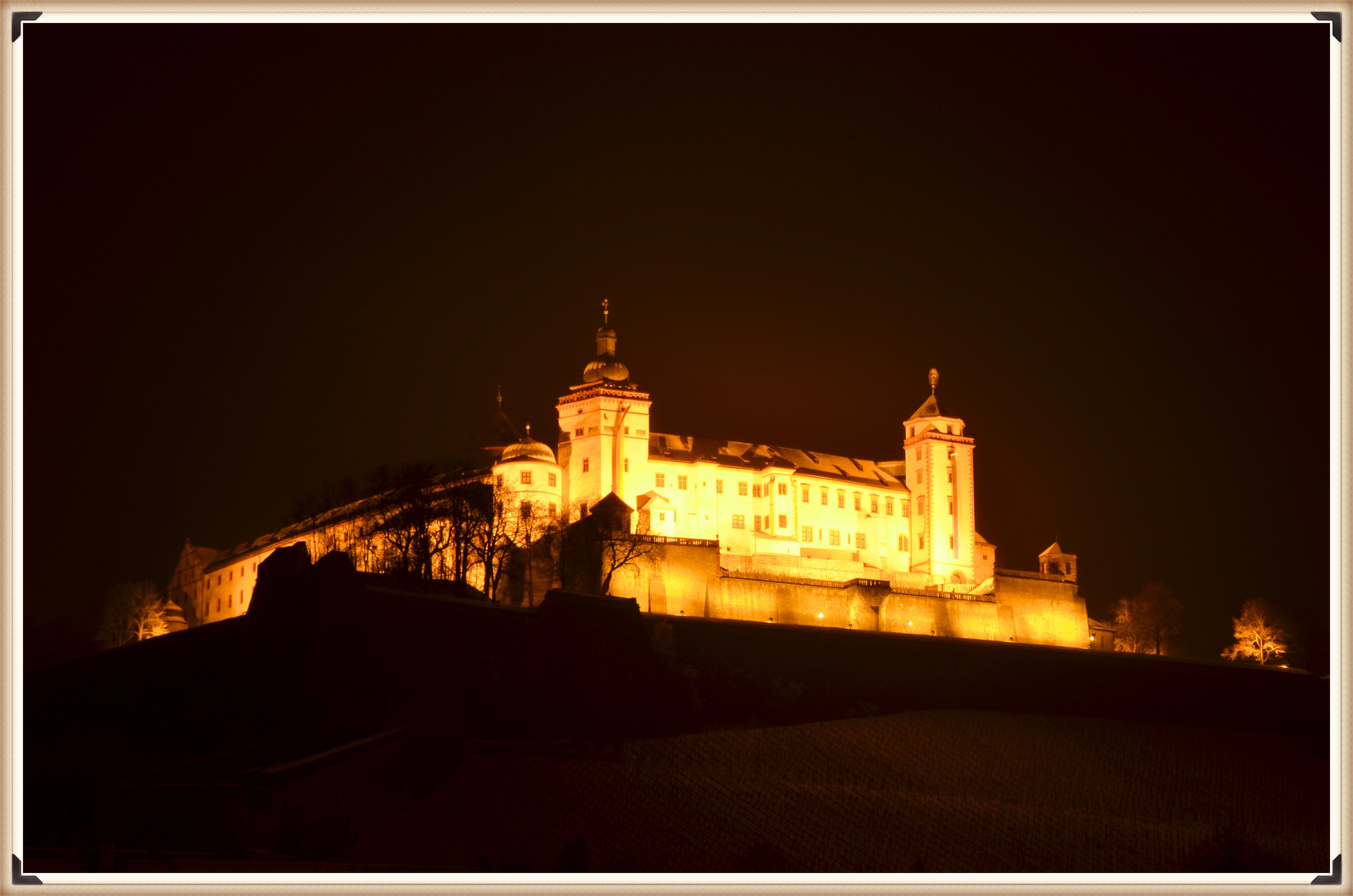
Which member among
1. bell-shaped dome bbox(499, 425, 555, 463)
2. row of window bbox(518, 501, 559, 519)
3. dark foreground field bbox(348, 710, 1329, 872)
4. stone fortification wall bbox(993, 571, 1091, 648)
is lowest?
dark foreground field bbox(348, 710, 1329, 872)

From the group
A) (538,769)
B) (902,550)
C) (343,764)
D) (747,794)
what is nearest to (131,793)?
(343,764)

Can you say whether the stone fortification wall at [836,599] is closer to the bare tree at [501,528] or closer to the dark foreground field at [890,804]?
the bare tree at [501,528]

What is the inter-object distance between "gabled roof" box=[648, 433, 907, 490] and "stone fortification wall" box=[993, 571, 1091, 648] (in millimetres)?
7559

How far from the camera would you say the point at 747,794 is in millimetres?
39594

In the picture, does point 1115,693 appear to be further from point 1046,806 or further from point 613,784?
point 613,784

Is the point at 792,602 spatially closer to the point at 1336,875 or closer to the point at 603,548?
the point at 603,548

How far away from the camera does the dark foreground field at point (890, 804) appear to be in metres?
35.1

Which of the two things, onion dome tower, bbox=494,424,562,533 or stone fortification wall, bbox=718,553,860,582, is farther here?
stone fortification wall, bbox=718,553,860,582

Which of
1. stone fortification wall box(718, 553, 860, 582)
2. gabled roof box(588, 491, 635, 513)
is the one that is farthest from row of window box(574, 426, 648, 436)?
stone fortification wall box(718, 553, 860, 582)

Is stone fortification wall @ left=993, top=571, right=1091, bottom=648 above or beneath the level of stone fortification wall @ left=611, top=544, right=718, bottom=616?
beneath

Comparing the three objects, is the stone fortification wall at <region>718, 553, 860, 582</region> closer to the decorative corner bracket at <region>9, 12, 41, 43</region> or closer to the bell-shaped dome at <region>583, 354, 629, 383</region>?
the bell-shaped dome at <region>583, 354, 629, 383</region>

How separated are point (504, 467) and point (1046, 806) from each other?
2830 cm

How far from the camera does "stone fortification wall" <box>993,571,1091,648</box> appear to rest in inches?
2788

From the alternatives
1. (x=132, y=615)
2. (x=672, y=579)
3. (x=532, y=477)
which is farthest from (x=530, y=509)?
(x=132, y=615)
